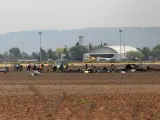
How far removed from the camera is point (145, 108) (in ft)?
60.6

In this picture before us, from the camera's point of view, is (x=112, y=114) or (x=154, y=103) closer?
(x=112, y=114)

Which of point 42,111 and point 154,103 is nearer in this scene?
point 42,111

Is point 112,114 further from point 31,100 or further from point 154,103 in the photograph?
point 31,100

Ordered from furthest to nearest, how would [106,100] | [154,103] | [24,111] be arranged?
1. [106,100]
2. [154,103]
3. [24,111]

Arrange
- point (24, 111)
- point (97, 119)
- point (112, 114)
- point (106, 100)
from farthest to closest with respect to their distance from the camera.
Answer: point (106, 100) < point (24, 111) < point (112, 114) < point (97, 119)

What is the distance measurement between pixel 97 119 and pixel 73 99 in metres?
6.35

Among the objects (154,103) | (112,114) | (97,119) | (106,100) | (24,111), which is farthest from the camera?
(106,100)

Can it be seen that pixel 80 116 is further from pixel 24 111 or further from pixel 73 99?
pixel 73 99

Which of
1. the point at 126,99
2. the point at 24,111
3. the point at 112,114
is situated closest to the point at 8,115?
the point at 24,111

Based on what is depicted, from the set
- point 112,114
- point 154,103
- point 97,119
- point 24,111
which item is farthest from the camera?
point 154,103

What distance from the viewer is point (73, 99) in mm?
22281

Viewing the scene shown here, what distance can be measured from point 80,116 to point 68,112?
3.53 ft

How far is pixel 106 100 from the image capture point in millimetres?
21703

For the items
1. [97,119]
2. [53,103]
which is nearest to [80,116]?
[97,119]
